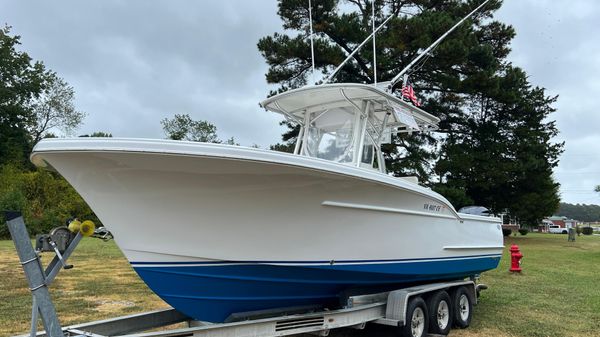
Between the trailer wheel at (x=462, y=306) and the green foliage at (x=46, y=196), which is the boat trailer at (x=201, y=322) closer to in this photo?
the trailer wheel at (x=462, y=306)

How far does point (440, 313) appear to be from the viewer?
5934 millimetres

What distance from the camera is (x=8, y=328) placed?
5.80 m

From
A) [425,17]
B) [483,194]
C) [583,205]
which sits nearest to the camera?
[425,17]

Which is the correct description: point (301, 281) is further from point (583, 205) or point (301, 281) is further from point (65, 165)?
point (583, 205)

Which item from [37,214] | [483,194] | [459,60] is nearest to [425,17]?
[459,60]

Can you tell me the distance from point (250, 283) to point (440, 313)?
285 centimetres

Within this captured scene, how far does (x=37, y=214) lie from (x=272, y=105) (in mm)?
25894

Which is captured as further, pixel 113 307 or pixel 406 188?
pixel 113 307

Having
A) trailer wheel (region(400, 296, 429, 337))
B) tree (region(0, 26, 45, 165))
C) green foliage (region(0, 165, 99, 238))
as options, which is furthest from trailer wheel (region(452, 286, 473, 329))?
tree (region(0, 26, 45, 165))

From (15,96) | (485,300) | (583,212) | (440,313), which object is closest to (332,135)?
(440,313)

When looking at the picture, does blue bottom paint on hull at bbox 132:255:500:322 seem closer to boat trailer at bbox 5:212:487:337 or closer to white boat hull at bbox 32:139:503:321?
white boat hull at bbox 32:139:503:321

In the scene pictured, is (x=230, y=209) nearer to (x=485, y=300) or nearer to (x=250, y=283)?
(x=250, y=283)

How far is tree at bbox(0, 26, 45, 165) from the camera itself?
124 feet

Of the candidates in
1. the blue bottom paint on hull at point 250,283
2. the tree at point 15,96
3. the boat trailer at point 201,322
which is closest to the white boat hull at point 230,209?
the blue bottom paint on hull at point 250,283
